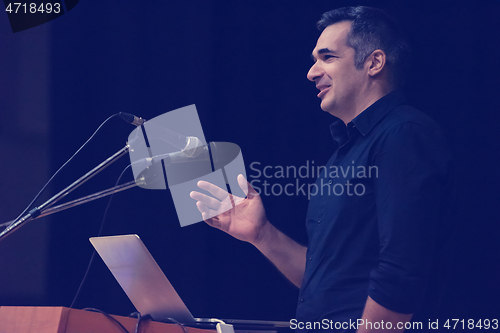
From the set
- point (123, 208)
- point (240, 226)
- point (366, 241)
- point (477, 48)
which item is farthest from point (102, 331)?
point (477, 48)

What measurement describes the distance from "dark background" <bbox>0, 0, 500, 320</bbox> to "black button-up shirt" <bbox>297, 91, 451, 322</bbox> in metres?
0.30

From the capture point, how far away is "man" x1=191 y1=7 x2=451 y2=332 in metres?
1.30

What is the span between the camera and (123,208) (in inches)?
82.4

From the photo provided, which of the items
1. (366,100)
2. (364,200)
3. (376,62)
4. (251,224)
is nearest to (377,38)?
(376,62)

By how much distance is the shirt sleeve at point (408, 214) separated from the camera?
50.1 inches

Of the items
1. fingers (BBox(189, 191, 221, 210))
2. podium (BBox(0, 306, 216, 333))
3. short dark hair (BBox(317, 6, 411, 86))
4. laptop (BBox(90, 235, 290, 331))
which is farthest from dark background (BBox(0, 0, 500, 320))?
podium (BBox(0, 306, 216, 333))

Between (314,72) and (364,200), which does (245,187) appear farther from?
(314,72)

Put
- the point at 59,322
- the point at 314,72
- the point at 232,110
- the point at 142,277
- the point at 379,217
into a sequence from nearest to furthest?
the point at 59,322, the point at 142,277, the point at 379,217, the point at 314,72, the point at 232,110

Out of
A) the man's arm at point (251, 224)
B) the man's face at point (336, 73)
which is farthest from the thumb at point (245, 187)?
the man's face at point (336, 73)

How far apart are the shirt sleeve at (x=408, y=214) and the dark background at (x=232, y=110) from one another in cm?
36

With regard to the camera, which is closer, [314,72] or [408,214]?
[408,214]

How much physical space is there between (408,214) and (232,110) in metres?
0.98

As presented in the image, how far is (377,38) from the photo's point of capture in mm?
1667

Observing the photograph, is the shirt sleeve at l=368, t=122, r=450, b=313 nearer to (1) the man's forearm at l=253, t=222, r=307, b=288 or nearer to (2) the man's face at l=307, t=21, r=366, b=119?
(2) the man's face at l=307, t=21, r=366, b=119
